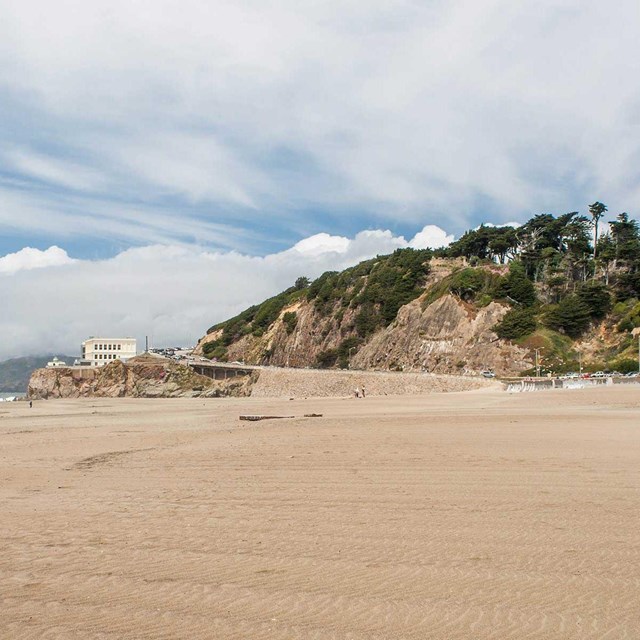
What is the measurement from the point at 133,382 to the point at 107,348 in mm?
74287

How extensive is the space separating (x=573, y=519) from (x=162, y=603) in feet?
17.3

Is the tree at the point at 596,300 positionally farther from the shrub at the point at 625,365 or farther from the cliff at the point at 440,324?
the shrub at the point at 625,365

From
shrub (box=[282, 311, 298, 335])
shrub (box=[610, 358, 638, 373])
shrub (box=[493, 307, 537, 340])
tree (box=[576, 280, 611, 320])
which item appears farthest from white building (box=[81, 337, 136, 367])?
shrub (box=[610, 358, 638, 373])

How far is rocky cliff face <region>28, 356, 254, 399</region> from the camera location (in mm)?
94250

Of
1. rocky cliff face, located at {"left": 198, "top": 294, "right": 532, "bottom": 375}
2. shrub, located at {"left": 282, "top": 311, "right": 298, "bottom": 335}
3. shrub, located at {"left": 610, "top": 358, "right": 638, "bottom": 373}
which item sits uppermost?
shrub, located at {"left": 282, "top": 311, "right": 298, "bottom": 335}

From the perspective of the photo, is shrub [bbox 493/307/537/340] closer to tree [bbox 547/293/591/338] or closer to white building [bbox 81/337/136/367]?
tree [bbox 547/293/591/338]

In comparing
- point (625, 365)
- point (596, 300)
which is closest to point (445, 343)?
point (596, 300)

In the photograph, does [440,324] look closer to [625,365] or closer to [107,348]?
[625,365]

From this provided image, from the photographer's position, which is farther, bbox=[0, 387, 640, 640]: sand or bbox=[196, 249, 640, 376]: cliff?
bbox=[196, 249, 640, 376]: cliff

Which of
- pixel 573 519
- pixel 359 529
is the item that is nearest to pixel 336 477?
pixel 359 529

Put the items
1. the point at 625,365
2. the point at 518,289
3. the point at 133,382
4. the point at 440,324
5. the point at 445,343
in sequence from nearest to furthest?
1. the point at 625,365
2. the point at 445,343
3. the point at 518,289
4. the point at 440,324
5. the point at 133,382

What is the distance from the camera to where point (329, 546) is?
6.77 meters

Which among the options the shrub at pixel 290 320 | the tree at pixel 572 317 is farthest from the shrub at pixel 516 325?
the shrub at pixel 290 320

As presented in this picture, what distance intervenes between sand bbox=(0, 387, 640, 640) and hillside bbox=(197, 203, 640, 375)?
61.0m
